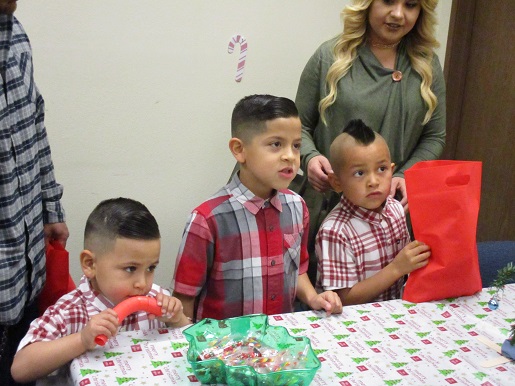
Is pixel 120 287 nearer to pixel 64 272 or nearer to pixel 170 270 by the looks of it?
pixel 64 272

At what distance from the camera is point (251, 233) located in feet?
5.04

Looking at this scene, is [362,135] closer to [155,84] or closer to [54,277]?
[54,277]

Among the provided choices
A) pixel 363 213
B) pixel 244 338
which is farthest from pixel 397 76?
pixel 244 338

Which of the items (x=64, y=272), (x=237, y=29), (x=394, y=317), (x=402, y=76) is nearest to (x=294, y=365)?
(x=394, y=317)

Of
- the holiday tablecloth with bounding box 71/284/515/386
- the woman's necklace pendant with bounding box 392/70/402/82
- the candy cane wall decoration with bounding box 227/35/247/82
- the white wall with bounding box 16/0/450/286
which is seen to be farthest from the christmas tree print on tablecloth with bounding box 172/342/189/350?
the candy cane wall decoration with bounding box 227/35/247/82

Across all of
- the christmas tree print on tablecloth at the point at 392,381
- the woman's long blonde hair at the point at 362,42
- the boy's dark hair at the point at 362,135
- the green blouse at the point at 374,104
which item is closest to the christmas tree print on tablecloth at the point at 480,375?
the christmas tree print on tablecloth at the point at 392,381

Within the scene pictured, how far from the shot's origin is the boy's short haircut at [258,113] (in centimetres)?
150

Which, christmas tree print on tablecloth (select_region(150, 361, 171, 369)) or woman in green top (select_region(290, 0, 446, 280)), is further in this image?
woman in green top (select_region(290, 0, 446, 280))

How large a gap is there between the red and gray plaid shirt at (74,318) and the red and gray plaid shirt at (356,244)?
487 millimetres

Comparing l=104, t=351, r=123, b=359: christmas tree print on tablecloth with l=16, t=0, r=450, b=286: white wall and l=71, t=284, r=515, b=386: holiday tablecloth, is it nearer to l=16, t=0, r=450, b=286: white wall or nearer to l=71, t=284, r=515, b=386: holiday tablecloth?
l=71, t=284, r=515, b=386: holiday tablecloth

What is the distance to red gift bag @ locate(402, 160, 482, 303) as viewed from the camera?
4.63ft

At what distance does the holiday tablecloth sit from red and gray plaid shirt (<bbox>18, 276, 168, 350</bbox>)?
94 millimetres

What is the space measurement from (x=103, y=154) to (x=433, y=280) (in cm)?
141

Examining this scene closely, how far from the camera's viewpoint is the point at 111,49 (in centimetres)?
228
